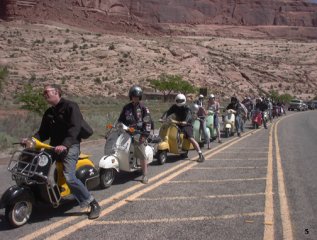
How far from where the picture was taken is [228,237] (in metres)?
5.91

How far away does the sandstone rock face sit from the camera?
94.2 meters

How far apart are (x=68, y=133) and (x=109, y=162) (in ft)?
7.83

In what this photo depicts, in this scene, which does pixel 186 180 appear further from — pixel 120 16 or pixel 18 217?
pixel 120 16

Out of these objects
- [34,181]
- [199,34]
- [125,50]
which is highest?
[199,34]

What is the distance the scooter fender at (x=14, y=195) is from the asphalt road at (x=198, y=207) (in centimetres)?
38

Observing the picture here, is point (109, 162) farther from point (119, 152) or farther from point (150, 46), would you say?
→ point (150, 46)

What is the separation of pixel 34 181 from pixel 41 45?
66090mm

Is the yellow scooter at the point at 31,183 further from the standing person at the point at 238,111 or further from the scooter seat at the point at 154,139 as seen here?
the standing person at the point at 238,111

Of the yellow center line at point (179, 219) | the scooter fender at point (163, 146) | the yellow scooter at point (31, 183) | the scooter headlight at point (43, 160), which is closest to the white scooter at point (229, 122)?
the scooter fender at point (163, 146)

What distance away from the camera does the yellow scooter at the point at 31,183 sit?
20.0 feet

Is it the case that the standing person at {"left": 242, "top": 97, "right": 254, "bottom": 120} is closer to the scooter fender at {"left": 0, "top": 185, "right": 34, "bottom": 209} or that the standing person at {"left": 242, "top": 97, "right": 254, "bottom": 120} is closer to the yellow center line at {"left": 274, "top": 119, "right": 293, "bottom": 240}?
the yellow center line at {"left": 274, "top": 119, "right": 293, "bottom": 240}

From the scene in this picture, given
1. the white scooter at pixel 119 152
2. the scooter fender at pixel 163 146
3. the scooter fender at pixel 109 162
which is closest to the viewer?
the scooter fender at pixel 109 162

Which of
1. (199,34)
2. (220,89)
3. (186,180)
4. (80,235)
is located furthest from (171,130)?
(199,34)

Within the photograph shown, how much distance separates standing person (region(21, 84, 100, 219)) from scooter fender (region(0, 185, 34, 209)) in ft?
1.86
